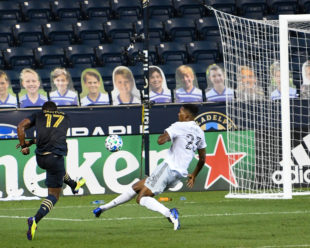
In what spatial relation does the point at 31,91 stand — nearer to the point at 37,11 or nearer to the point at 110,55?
the point at 110,55

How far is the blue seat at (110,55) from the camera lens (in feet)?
70.9

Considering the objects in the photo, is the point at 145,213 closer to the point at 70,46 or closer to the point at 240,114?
the point at 240,114

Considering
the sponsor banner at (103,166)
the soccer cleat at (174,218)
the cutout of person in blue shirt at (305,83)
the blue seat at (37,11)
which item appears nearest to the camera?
the soccer cleat at (174,218)

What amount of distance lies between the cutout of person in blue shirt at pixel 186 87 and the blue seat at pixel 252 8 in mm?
4911

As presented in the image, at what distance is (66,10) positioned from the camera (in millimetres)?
23203

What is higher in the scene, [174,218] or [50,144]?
[50,144]

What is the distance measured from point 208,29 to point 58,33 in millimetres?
3715

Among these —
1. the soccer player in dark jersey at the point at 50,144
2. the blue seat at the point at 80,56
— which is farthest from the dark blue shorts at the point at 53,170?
the blue seat at the point at 80,56

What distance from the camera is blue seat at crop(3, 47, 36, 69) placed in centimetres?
2148

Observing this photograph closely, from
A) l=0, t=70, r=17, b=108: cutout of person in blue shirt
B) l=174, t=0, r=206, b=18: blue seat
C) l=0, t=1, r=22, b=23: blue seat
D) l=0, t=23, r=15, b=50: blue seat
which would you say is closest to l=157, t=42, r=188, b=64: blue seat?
l=174, t=0, r=206, b=18: blue seat

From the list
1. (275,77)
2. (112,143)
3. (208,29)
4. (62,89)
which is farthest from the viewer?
(208,29)

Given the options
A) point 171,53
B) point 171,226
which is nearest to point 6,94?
point 171,53

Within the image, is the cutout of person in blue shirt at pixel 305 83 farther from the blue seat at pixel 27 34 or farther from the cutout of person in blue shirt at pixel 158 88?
the blue seat at pixel 27 34

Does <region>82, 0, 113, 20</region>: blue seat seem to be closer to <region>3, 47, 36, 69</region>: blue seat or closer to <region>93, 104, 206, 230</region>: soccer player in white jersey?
<region>3, 47, 36, 69</region>: blue seat
